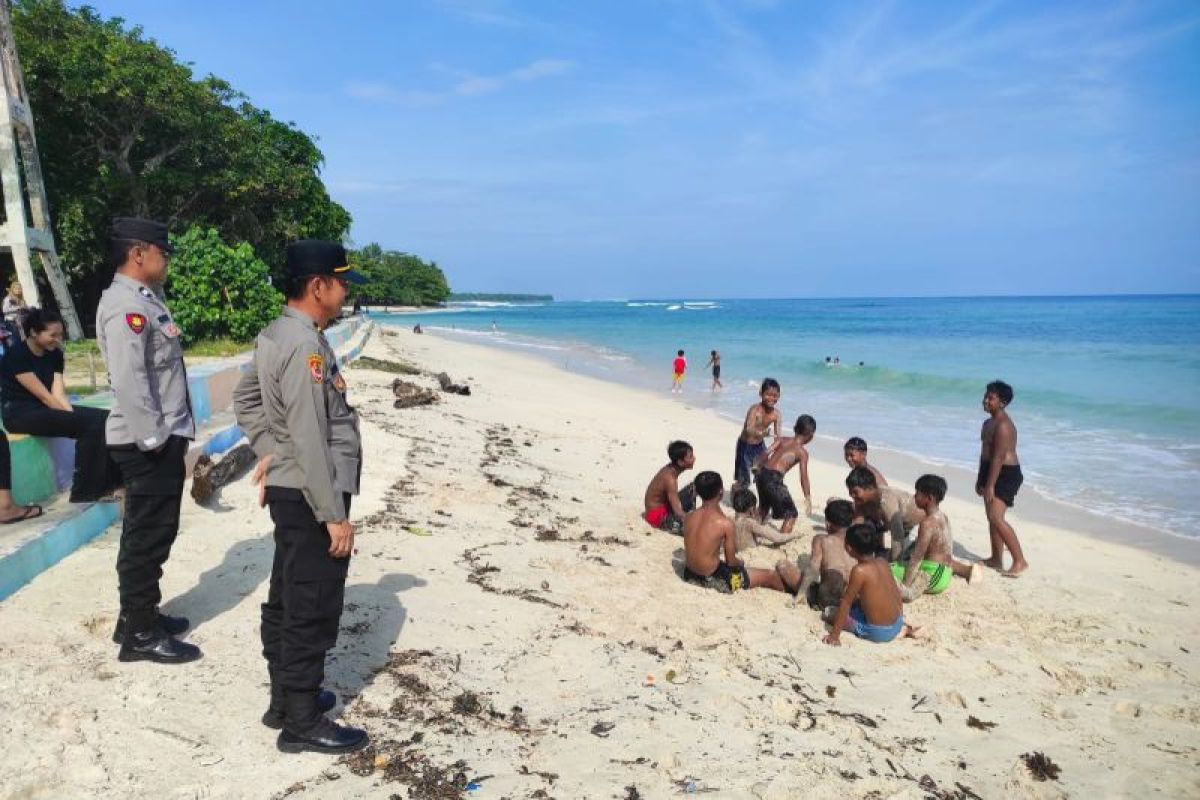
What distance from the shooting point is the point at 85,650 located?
3.43 meters

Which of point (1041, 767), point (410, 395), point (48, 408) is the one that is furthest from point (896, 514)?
point (410, 395)

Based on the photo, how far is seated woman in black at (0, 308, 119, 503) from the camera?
15.3ft

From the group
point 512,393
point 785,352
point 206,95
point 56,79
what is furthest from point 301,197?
point 785,352

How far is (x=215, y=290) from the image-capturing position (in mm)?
15188

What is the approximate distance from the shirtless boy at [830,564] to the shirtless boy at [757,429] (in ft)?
6.70

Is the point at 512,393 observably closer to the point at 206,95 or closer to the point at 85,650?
the point at 206,95

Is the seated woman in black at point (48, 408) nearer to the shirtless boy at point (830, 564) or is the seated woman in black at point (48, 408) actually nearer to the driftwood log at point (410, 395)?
the shirtless boy at point (830, 564)

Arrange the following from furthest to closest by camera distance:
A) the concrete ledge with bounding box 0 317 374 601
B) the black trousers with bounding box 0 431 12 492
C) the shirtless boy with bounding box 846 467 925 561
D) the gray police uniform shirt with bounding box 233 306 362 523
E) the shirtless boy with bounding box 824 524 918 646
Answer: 1. the shirtless boy with bounding box 846 467 925 561
2. the shirtless boy with bounding box 824 524 918 646
3. the black trousers with bounding box 0 431 12 492
4. the concrete ledge with bounding box 0 317 374 601
5. the gray police uniform shirt with bounding box 233 306 362 523

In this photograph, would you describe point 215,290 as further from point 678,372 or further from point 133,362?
point 133,362

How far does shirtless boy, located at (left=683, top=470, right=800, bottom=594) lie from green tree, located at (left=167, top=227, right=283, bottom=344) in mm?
12798

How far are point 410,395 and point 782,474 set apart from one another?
6.61 meters

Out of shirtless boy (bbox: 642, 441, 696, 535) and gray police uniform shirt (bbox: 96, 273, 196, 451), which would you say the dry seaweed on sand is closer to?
shirtless boy (bbox: 642, 441, 696, 535)

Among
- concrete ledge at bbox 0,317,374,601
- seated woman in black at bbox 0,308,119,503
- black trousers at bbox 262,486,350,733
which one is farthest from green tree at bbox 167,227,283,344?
black trousers at bbox 262,486,350,733

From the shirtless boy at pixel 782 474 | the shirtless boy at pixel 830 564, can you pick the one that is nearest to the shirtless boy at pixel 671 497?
the shirtless boy at pixel 782 474
